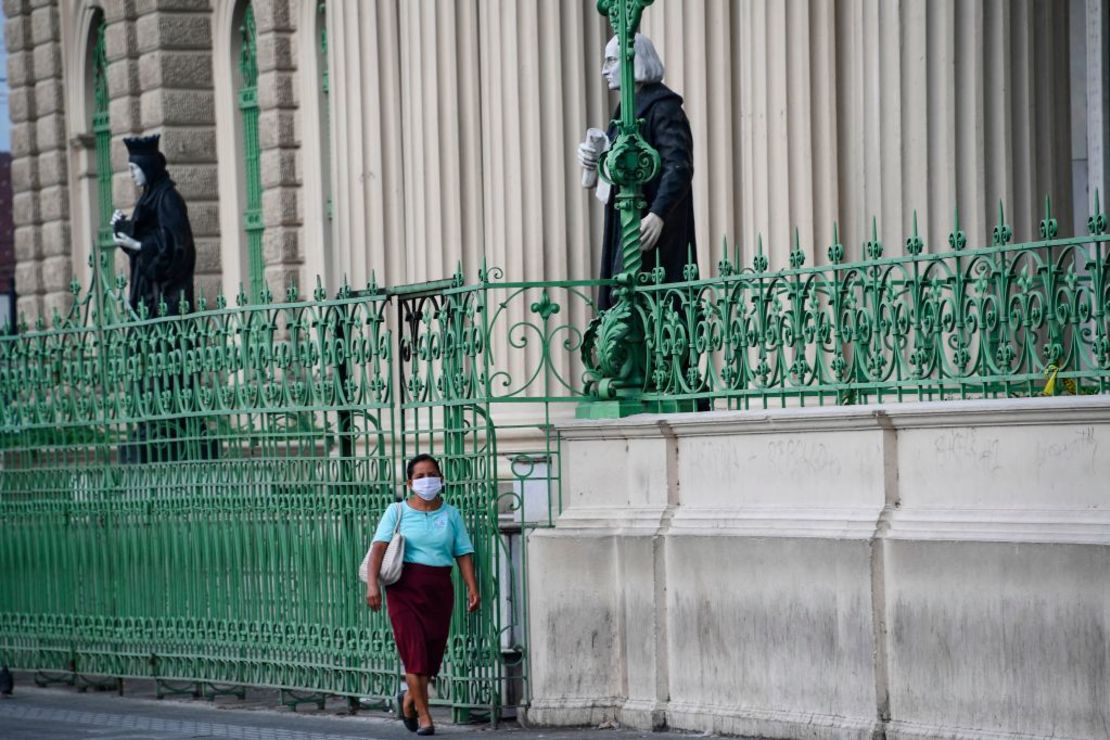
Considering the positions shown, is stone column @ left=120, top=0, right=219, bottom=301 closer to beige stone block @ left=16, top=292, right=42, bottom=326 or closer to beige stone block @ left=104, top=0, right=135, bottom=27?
beige stone block @ left=104, top=0, right=135, bottom=27

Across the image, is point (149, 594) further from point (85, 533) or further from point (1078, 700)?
point (1078, 700)

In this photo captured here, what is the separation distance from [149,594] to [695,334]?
16.4 ft

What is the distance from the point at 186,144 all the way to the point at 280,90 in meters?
2.04

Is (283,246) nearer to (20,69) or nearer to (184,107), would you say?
(184,107)

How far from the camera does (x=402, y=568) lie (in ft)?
43.1

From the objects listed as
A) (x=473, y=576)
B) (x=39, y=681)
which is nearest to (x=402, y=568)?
(x=473, y=576)

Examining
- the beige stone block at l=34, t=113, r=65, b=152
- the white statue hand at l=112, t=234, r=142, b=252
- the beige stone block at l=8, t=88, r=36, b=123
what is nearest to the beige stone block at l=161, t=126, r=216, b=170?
the beige stone block at l=34, t=113, r=65, b=152

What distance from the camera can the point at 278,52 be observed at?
84.6 ft

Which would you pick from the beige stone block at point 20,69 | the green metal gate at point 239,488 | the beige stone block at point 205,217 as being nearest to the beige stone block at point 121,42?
the beige stone block at point 205,217

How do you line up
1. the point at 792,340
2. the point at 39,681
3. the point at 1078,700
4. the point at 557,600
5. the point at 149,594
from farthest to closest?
1. the point at 39,681
2. the point at 149,594
3. the point at 557,600
4. the point at 792,340
5. the point at 1078,700

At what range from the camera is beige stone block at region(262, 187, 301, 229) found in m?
25.7

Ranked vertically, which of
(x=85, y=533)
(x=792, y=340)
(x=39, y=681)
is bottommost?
(x=39, y=681)

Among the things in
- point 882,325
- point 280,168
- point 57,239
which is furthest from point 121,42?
point 882,325

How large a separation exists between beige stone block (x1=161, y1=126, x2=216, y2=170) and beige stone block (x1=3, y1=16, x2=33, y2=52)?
5.22 meters
